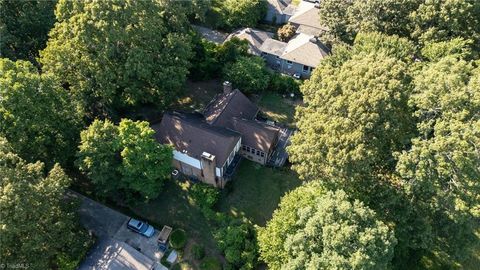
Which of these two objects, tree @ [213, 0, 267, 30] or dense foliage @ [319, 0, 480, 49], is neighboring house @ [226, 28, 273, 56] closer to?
tree @ [213, 0, 267, 30]

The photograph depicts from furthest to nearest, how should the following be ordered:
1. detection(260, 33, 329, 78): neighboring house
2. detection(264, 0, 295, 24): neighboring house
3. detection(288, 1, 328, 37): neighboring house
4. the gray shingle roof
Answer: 1. detection(264, 0, 295, 24): neighboring house
2. detection(288, 1, 328, 37): neighboring house
3. the gray shingle roof
4. detection(260, 33, 329, 78): neighboring house

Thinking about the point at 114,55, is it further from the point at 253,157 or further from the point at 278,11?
the point at 278,11

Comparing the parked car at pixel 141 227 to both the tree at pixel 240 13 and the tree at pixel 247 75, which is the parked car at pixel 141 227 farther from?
the tree at pixel 240 13

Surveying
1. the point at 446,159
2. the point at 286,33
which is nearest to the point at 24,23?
the point at 286,33

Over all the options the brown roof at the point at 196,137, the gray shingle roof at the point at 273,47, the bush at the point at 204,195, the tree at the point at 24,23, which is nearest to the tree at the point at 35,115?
the brown roof at the point at 196,137

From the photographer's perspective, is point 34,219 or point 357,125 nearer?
point 34,219

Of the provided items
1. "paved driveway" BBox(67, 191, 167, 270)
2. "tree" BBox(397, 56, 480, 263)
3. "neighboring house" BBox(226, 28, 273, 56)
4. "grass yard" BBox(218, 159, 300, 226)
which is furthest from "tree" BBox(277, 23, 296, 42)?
"paved driveway" BBox(67, 191, 167, 270)
